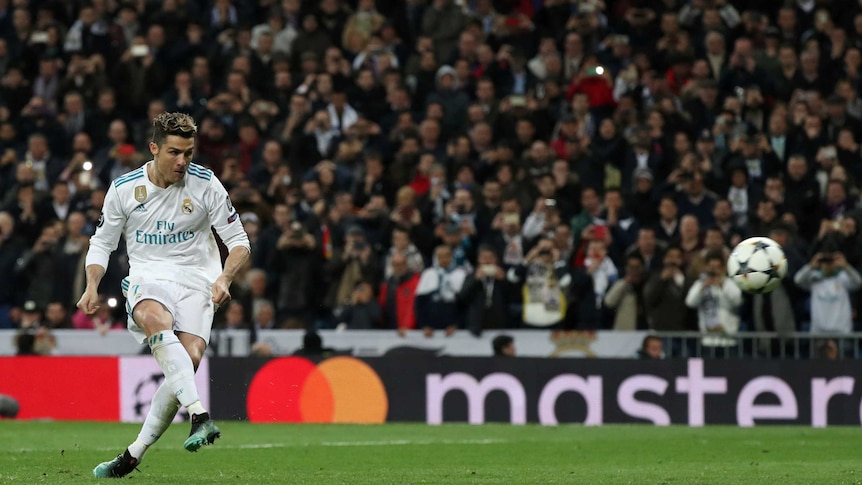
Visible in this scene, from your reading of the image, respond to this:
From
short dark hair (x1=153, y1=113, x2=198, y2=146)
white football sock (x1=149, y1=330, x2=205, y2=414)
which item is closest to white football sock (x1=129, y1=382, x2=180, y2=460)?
white football sock (x1=149, y1=330, x2=205, y2=414)

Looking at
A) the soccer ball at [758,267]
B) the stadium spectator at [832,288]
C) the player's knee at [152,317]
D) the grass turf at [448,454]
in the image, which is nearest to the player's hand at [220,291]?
the player's knee at [152,317]

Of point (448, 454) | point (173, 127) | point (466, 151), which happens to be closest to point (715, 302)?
point (466, 151)

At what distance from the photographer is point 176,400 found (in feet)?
29.7

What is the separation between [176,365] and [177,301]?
0.50m

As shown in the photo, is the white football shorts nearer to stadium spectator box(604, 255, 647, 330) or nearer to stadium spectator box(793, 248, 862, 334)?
stadium spectator box(604, 255, 647, 330)

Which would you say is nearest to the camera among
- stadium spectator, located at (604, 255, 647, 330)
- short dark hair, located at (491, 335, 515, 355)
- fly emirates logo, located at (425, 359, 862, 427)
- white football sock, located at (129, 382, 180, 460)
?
white football sock, located at (129, 382, 180, 460)

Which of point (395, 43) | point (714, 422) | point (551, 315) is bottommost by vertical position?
point (714, 422)

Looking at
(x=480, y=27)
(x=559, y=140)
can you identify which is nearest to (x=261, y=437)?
(x=559, y=140)

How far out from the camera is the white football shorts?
9211mm

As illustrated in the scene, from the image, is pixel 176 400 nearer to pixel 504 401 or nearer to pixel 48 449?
pixel 48 449

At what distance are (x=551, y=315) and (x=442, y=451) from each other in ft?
16.3

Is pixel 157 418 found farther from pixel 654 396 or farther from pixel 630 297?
pixel 630 297

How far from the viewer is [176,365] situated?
29.4ft

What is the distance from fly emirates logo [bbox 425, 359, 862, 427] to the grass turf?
461 millimetres
